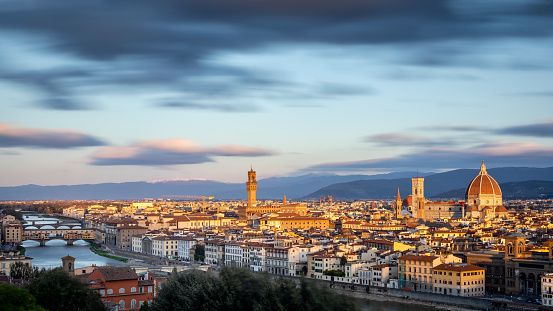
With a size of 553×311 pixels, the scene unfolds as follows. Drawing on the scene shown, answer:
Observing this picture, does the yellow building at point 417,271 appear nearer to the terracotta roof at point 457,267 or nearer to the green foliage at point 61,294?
the terracotta roof at point 457,267

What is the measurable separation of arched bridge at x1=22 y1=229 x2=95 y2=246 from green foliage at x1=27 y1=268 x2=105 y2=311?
48959 mm

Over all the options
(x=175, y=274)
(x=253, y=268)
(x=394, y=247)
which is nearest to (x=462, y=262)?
(x=394, y=247)

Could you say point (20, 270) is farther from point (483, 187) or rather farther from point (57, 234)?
point (483, 187)

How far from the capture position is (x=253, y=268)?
37188 mm

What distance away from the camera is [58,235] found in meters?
68.2

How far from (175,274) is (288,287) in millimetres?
3140

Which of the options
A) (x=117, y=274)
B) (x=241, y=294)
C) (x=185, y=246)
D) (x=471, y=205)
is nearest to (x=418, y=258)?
(x=117, y=274)

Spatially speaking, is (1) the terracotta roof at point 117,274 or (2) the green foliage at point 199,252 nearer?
(1) the terracotta roof at point 117,274

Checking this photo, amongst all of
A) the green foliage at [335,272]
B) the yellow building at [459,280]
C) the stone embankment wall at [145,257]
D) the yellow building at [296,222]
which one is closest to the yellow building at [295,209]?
the yellow building at [296,222]

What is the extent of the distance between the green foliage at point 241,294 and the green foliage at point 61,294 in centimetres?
132

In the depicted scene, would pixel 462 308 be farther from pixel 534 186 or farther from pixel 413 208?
pixel 534 186

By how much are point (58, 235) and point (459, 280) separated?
47788 mm

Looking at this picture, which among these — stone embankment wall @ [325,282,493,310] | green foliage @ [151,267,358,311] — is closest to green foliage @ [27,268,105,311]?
green foliage @ [151,267,358,311]

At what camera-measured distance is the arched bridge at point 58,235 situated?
65250mm
